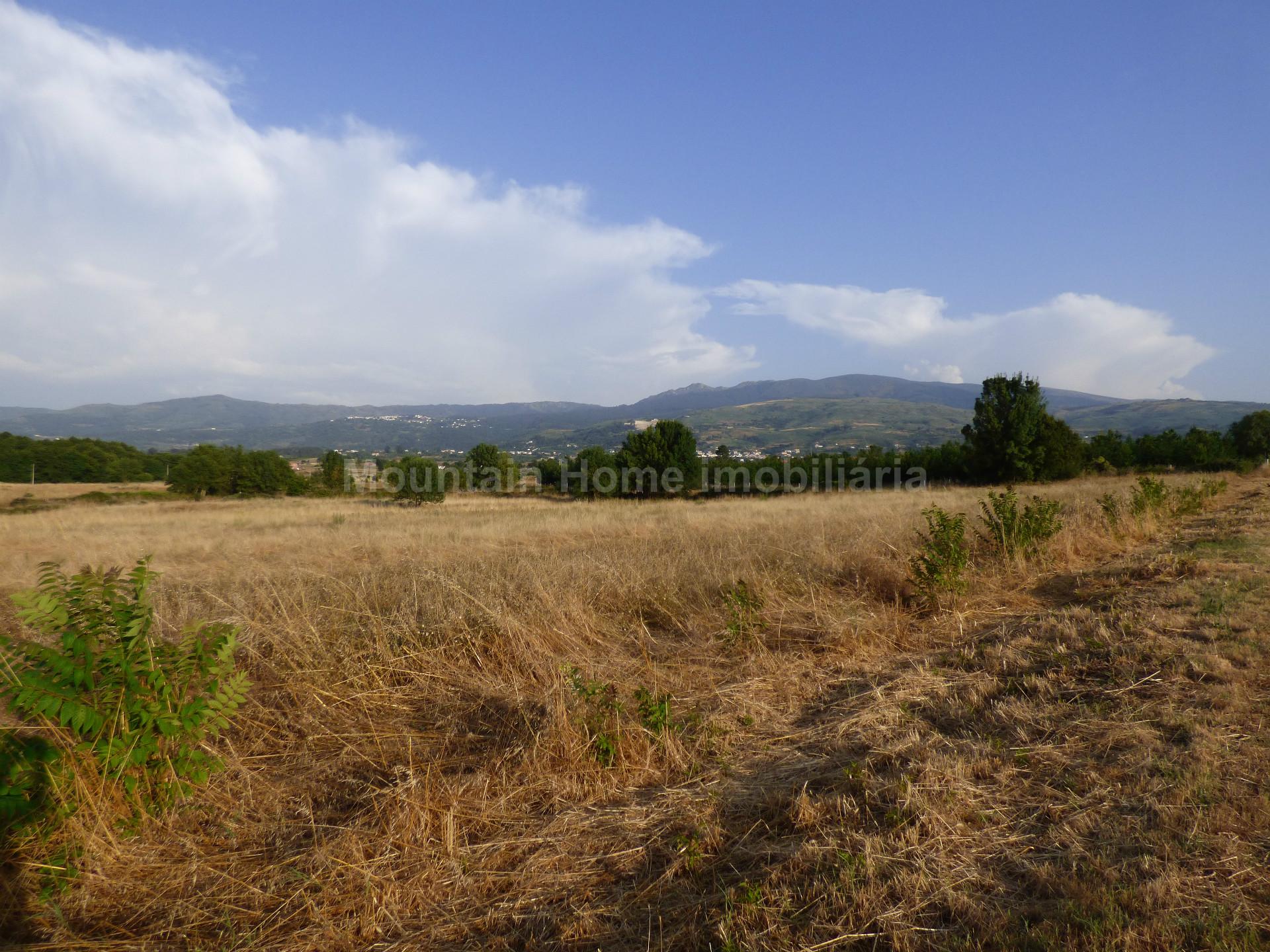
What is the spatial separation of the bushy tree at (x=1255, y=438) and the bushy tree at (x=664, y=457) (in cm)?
3658

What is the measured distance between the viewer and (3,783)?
8.04 feet

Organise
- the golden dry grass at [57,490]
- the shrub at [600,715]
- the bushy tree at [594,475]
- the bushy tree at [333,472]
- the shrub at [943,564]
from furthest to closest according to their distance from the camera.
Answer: the bushy tree at [333,472] < the bushy tree at [594,475] < the golden dry grass at [57,490] < the shrub at [943,564] < the shrub at [600,715]

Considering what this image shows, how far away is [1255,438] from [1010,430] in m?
23.3

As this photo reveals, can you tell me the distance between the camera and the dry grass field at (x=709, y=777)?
2.11 m

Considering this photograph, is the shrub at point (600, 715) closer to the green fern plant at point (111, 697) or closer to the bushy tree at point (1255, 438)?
the green fern plant at point (111, 697)

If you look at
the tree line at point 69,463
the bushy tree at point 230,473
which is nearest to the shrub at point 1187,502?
the bushy tree at point 230,473

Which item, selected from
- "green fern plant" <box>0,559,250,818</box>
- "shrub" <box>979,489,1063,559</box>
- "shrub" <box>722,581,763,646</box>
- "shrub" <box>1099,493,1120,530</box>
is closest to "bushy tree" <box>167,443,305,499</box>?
"green fern plant" <box>0,559,250,818</box>

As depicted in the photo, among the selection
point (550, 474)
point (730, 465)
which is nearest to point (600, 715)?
point (550, 474)

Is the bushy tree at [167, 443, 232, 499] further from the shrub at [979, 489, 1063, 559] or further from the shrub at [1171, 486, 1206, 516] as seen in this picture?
the shrub at [1171, 486, 1206, 516]

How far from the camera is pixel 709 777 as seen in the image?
3086 millimetres

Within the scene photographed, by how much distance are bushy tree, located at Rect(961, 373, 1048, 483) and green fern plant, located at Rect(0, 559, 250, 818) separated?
35804 mm

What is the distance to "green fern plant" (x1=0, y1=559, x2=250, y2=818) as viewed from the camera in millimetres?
2629

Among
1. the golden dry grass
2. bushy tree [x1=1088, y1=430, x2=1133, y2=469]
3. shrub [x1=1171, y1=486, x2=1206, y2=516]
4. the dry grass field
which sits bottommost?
the golden dry grass

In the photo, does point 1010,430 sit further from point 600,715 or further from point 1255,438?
point 600,715
